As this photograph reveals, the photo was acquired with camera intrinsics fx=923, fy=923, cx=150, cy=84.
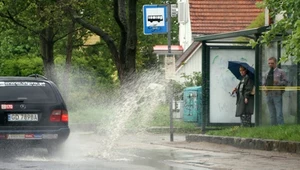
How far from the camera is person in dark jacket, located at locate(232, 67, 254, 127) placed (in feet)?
71.7

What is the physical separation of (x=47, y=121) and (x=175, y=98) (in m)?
16.8

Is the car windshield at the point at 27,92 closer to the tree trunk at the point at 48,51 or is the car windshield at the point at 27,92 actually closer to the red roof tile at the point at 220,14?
the tree trunk at the point at 48,51

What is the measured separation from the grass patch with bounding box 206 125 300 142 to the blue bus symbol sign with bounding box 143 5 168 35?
2.86 m

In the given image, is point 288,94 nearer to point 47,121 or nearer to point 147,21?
point 147,21

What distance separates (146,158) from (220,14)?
2723cm

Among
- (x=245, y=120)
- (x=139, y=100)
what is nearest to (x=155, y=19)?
(x=245, y=120)

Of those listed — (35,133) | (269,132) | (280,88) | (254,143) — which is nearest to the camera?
(35,133)

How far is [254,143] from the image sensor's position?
18531 millimetres

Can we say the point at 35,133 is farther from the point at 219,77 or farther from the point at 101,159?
the point at 219,77

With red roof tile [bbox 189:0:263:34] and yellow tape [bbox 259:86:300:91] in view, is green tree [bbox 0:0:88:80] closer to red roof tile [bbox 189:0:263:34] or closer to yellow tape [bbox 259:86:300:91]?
red roof tile [bbox 189:0:263:34]

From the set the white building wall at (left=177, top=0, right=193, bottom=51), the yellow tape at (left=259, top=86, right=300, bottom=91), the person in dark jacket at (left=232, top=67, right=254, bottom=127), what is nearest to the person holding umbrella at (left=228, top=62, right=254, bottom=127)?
the person in dark jacket at (left=232, top=67, right=254, bottom=127)

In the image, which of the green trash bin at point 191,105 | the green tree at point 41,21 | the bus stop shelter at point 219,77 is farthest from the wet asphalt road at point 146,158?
the green tree at point 41,21

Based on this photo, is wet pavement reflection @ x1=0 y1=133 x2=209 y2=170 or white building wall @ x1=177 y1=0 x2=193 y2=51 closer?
wet pavement reflection @ x1=0 y1=133 x2=209 y2=170

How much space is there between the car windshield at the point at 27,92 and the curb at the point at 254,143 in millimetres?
4194
